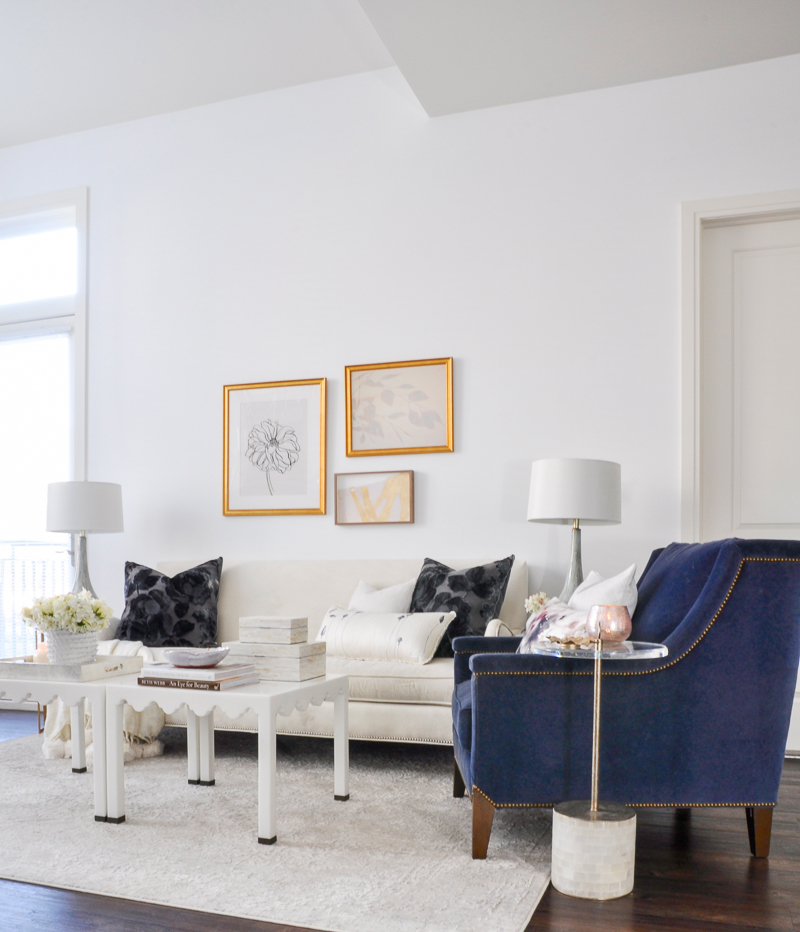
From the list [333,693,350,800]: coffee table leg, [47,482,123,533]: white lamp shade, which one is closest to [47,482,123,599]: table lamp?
[47,482,123,533]: white lamp shade

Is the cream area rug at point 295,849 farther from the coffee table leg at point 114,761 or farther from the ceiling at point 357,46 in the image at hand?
the ceiling at point 357,46

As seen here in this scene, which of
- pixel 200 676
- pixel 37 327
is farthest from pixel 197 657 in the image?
pixel 37 327

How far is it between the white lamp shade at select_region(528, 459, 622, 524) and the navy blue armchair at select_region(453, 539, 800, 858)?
1288 millimetres

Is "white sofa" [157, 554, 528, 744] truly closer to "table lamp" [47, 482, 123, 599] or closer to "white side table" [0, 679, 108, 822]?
"table lamp" [47, 482, 123, 599]

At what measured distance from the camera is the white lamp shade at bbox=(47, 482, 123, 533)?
4.59 meters

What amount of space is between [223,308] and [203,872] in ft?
11.0

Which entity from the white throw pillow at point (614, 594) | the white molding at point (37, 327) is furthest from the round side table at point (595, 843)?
the white molding at point (37, 327)

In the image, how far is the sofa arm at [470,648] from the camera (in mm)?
3123

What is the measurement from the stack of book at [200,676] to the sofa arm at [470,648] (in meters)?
0.72

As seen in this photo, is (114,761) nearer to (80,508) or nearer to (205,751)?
(205,751)

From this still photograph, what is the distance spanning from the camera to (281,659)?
2893 mm

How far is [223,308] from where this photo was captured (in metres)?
5.03

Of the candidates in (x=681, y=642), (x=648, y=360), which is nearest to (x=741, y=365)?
(x=648, y=360)

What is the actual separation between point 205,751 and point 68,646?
698 mm
